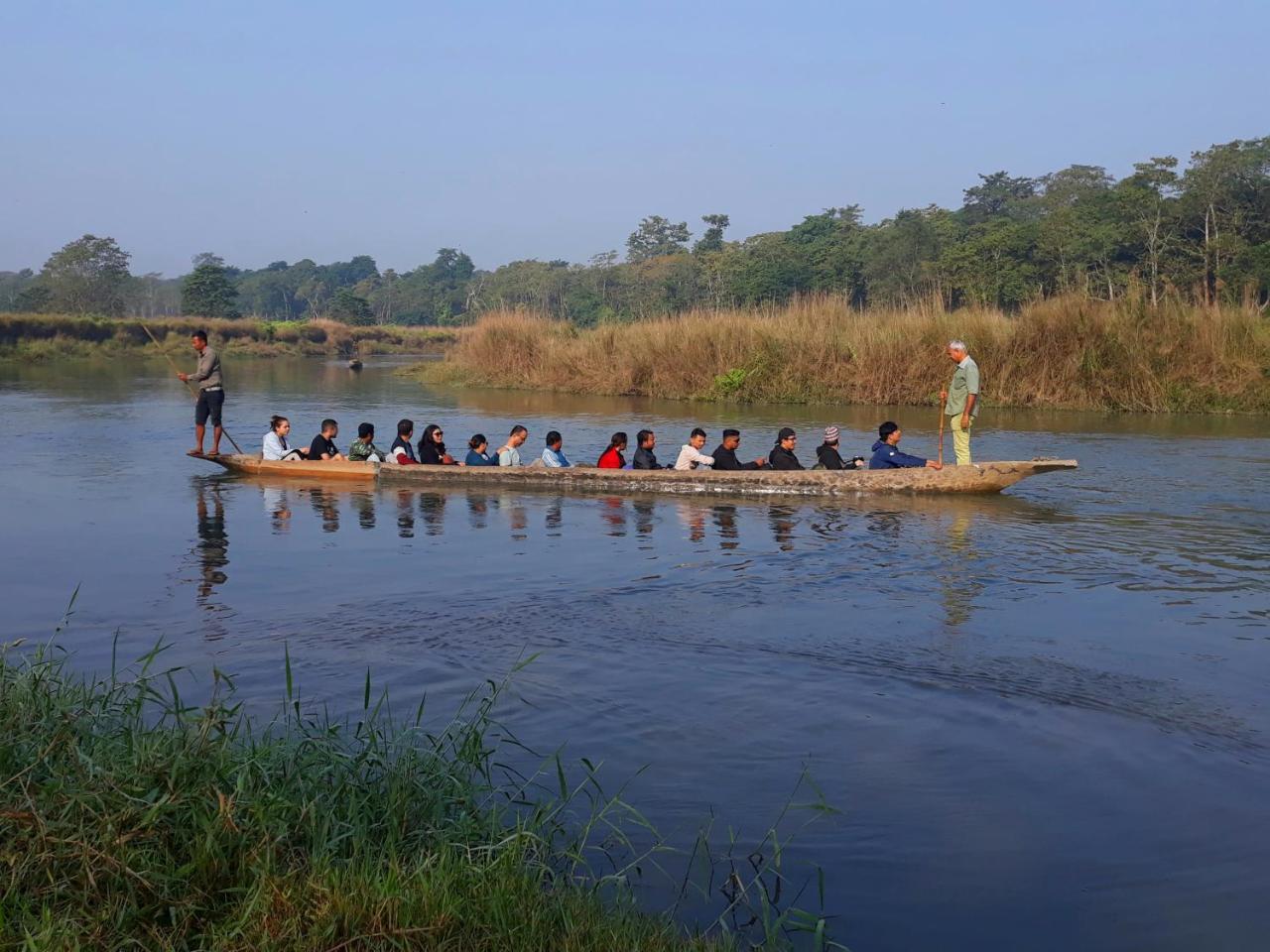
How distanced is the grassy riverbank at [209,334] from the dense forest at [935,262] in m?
6.83

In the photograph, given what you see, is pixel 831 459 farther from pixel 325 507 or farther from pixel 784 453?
pixel 325 507

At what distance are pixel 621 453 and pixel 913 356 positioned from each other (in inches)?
432

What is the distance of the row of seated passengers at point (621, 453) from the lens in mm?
12945

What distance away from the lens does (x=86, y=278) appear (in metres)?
62.8

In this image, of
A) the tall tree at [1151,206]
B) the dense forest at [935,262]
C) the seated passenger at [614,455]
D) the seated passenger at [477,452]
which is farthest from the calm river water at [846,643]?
the tall tree at [1151,206]

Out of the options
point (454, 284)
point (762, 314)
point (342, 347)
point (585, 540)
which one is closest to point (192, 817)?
point (585, 540)

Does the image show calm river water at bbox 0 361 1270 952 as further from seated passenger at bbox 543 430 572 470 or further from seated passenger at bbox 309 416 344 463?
seated passenger at bbox 543 430 572 470

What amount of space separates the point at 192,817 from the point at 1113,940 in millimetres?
2965

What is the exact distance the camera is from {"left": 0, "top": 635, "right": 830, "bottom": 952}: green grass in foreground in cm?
348

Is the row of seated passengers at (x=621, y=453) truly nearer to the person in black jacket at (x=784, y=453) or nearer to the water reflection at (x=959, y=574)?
the person in black jacket at (x=784, y=453)

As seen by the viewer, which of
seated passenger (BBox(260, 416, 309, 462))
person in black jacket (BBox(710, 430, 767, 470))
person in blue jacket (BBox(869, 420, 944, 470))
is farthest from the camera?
seated passenger (BBox(260, 416, 309, 462))

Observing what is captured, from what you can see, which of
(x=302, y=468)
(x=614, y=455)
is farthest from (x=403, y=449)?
(x=614, y=455)

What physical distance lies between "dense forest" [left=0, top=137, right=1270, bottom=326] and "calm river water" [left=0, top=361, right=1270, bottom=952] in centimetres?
1323

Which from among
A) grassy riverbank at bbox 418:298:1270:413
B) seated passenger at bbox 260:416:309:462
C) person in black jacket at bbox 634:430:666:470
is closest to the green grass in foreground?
person in black jacket at bbox 634:430:666:470
